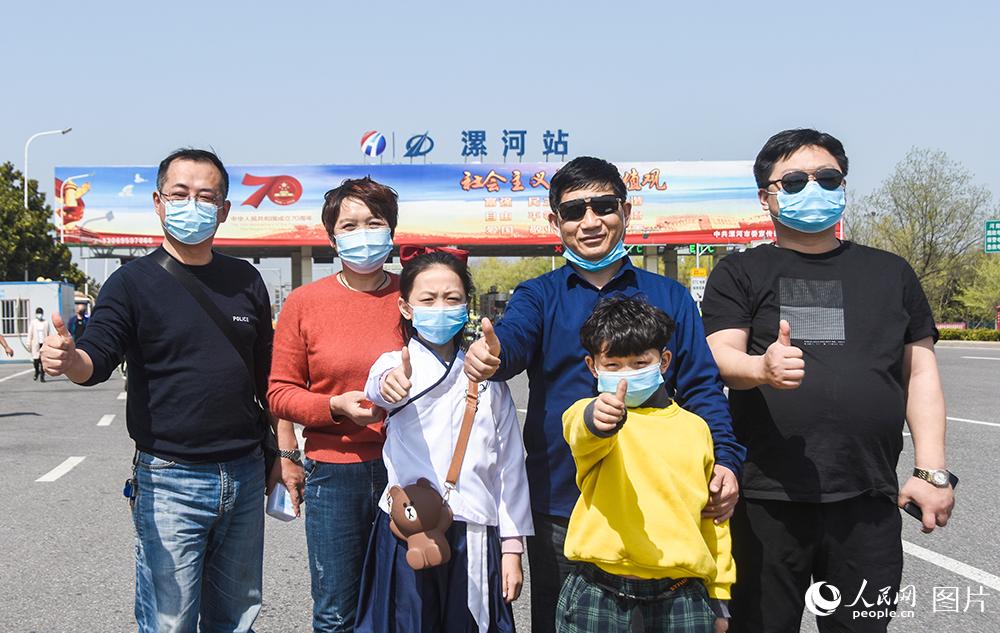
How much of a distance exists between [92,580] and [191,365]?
9.06 feet

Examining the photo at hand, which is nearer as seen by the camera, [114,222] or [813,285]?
[813,285]

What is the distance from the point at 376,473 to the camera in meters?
3.22

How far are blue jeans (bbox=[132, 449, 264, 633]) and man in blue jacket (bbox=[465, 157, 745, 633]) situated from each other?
1080 millimetres

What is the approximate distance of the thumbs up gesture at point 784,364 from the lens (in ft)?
8.78

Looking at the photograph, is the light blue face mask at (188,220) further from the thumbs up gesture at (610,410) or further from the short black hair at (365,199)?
the thumbs up gesture at (610,410)

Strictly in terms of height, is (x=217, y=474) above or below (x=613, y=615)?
above

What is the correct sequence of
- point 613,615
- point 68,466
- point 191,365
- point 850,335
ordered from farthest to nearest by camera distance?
point 68,466 < point 191,365 < point 850,335 < point 613,615

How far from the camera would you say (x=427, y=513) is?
2.80m

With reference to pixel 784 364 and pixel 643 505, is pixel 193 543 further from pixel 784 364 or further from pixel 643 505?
pixel 784 364

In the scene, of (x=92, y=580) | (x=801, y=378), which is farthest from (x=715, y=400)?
(x=92, y=580)

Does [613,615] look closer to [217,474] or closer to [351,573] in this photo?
[351,573]

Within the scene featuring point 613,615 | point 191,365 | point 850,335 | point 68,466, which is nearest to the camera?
point 613,615

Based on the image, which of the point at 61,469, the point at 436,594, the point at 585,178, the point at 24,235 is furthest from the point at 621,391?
the point at 24,235

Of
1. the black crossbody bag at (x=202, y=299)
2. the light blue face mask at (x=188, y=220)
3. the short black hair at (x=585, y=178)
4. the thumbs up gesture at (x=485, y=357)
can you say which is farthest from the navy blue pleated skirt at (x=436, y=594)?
the light blue face mask at (x=188, y=220)
